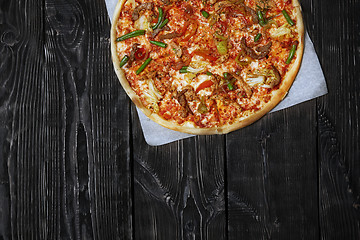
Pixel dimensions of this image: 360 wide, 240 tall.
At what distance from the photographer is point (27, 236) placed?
3539 mm

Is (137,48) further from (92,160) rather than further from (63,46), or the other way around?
(92,160)

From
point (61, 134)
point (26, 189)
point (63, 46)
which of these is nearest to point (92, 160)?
point (61, 134)

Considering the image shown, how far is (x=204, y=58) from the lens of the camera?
137 inches

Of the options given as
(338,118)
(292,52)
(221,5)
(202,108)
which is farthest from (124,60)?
(338,118)

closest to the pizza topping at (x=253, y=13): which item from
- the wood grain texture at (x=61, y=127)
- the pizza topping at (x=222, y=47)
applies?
the pizza topping at (x=222, y=47)

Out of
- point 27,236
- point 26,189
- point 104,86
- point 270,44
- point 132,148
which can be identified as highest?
point 270,44

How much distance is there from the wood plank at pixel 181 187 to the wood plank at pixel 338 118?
0.70 m

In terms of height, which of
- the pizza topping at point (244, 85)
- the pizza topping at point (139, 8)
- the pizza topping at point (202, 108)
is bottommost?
the pizza topping at point (202, 108)

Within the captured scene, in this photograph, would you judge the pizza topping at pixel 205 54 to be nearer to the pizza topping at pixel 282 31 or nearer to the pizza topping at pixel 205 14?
the pizza topping at pixel 205 14

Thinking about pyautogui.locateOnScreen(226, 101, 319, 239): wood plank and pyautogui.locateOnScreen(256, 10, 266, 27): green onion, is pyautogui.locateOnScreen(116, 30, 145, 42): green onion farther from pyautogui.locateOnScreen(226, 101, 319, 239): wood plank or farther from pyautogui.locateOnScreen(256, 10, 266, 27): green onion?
pyautogui.locateOnScreen(226, 101, 319, 239): wood plank

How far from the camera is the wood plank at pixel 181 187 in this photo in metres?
3.51

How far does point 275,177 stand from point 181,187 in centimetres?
64

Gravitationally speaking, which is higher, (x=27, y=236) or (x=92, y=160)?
(x=92, y=160)

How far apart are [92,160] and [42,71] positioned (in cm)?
69
